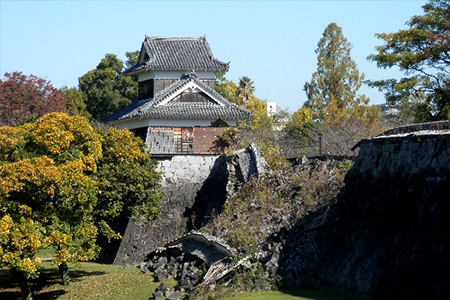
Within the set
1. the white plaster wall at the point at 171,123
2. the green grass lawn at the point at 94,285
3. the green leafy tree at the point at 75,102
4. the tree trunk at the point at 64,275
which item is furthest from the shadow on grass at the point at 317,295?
the green leafy tree at the point at 75,102

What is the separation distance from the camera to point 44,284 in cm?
3066

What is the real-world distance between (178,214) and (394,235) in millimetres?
17960

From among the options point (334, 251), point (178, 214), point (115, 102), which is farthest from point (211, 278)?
point (115, 102)

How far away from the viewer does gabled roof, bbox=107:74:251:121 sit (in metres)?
40.4

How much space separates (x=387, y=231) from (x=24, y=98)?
36.8m

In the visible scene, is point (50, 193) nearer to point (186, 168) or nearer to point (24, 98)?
point (186, 168)

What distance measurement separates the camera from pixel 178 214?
37.0 metres

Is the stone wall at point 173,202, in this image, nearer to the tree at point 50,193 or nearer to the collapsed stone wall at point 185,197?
the collapsed stone wall at point 185,197

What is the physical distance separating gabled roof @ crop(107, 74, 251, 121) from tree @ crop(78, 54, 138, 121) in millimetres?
25015

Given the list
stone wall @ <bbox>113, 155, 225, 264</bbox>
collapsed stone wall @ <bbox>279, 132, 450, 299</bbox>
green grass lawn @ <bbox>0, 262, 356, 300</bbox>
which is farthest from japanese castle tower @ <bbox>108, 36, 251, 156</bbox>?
collapsed stone wall @ <bbox>279, 132, 450, 299</bbox>

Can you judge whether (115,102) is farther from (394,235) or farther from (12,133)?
(394,235)

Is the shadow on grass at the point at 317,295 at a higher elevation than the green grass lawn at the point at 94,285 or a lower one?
higher

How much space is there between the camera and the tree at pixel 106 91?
220 ft

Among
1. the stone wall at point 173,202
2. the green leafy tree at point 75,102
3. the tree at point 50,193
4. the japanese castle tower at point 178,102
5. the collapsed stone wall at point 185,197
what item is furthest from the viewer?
the green leafy tree at point 75,102
